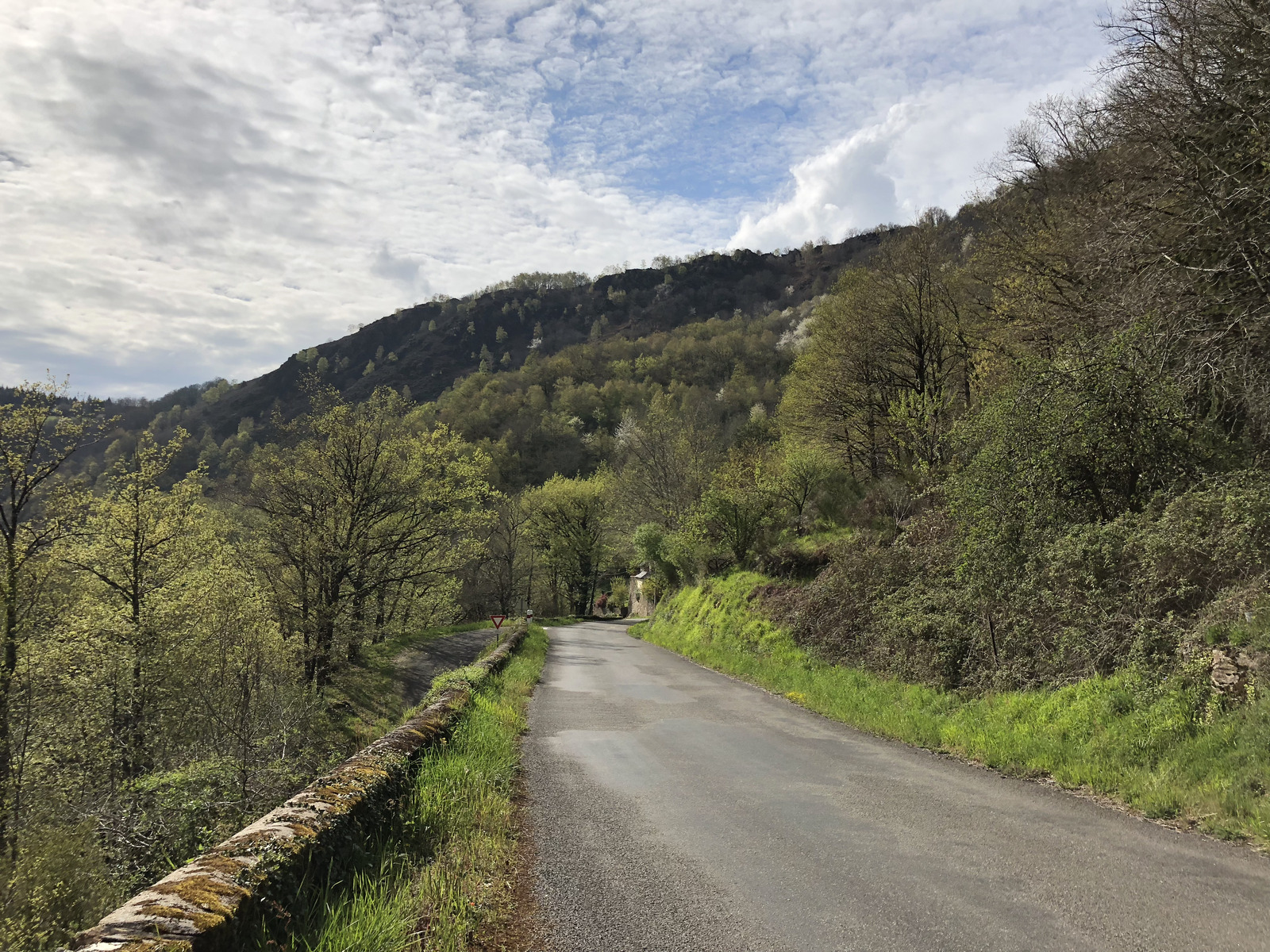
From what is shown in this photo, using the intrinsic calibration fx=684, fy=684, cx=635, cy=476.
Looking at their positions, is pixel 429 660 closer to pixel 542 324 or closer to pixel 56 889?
pixel 56 889

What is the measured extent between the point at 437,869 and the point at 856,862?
9.32ft

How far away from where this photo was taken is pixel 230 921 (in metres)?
2.96

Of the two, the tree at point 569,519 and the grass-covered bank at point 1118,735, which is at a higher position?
the tree at point 569,519

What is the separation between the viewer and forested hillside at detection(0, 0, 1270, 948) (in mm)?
8227

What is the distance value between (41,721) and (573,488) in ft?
160

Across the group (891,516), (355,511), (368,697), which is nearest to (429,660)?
(368,697)

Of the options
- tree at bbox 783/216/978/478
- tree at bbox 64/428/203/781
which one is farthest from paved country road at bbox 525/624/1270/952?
tree at bbox 783/216/978/478

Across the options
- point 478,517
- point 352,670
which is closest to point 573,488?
point 478,517

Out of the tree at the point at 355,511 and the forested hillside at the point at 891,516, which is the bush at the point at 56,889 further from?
the tree at the point at 355,511

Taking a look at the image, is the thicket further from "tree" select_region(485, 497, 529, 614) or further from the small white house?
"tree" select_region(485, 497, 529, 614)

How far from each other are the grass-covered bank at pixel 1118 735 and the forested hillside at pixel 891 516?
7 cm

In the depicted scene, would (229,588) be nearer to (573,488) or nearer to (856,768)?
(856,768)

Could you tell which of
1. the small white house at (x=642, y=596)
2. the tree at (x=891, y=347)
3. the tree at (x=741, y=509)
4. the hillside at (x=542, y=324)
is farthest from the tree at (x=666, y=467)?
the hillside at (x=542, y=324)

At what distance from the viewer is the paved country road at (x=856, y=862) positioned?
3.71m
